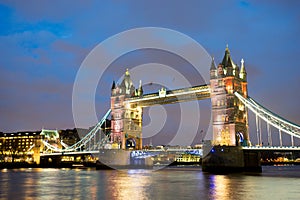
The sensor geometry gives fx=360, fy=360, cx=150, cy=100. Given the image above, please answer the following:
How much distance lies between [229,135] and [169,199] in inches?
1042

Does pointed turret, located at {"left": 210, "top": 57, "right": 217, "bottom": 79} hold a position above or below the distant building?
above

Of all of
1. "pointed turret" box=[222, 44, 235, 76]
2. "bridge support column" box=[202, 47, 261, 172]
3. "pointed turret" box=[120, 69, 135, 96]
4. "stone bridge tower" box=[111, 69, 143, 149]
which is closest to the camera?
"bridge support column" box=[202, 47, 261, 172]

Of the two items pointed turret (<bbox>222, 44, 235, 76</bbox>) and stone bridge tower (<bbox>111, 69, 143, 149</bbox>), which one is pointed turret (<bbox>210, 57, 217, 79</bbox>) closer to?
pointed turret (<bbox>222, 44, 235, 76</bbox>)

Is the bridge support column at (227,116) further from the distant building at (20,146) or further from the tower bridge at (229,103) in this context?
the distant building at (20,146)

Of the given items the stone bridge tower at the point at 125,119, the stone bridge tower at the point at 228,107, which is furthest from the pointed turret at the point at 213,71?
the stone bridge tower at the point at 125,119

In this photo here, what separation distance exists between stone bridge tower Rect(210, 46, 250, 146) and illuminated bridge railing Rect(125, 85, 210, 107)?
2212mm

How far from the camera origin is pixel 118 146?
59.4m

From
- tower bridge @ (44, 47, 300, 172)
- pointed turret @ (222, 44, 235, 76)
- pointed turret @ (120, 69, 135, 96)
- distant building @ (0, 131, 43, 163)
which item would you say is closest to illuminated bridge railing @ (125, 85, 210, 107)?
tower bridge @ (44, 47, 300, 172)

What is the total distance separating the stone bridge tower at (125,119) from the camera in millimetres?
59969

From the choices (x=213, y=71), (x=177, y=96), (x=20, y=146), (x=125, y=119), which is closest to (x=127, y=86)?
(x=125, y=119)

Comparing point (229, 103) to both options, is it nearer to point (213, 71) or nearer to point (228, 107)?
point (228, 107)

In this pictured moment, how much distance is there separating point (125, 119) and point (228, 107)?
2066cm

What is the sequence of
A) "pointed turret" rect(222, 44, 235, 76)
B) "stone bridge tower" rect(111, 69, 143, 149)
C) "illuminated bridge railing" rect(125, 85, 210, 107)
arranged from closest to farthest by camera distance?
1. "pointed turret" rect(222, 44, 235, 76)
2. "illuminated bridge railing" rect(125, 85, 210, 107)
3. "stone bridge tower" rect(111, 69, 143, 149)

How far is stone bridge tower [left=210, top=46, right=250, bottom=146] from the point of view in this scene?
145 ft
